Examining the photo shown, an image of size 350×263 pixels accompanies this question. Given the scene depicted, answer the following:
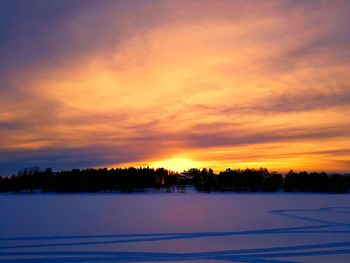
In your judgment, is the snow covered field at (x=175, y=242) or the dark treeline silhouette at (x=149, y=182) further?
the dark treeline silhouette at (x=149, y=182)

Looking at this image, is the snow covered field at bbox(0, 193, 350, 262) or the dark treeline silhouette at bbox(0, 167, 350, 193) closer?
the snow covered field at bbox(0, 193, 350, 262)

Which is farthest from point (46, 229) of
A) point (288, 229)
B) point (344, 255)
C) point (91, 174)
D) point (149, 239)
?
point (91, 174)

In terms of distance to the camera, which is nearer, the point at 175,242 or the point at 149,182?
the point at 175,242

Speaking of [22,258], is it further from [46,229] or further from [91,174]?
[91,174]

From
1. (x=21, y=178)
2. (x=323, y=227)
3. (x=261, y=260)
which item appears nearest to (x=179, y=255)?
(x=261, y=260)

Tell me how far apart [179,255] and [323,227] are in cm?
818

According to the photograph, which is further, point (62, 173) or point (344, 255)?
point (62, 173)

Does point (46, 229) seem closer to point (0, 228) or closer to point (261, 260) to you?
point (0, 228)

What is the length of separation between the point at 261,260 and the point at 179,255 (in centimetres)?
188

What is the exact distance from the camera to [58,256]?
9859 millimetres

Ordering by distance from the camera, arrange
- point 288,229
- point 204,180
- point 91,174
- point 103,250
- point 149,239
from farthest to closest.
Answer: point 204,180
point 91,174
point 288,229
point 149,239
point 103,250

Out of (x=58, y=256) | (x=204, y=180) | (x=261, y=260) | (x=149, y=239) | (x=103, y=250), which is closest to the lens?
(x=261, y=260)

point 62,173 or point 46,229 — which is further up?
point 62,173

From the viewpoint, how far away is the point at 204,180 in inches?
4838
